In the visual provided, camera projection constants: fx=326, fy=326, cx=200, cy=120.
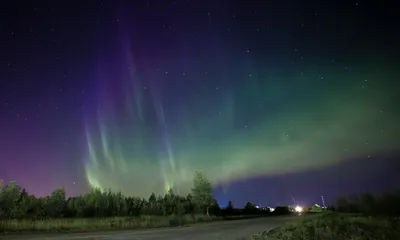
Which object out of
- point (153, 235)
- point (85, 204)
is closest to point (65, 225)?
point (153, 235)

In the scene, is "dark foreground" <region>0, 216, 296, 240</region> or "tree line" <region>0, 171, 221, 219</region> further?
"tree line" <region>0, 171, 221, 219</region>

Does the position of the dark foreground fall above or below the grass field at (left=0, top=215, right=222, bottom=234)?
below

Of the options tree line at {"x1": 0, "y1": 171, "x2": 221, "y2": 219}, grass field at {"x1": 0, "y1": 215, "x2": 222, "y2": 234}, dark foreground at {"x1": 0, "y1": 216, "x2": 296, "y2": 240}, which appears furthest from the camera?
tree line at {"x1": 0, "y1": 171, "x2": 221, "y2": 219}

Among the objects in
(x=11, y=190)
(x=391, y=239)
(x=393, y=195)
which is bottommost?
(x=391, y=239)

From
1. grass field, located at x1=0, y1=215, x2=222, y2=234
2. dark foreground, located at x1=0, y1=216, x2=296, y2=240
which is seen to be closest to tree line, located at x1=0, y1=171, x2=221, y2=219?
grass field, located at x1=0, y1=215, x2=222, y2=234

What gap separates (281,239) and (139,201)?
2140 inches

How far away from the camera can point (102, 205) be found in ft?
185

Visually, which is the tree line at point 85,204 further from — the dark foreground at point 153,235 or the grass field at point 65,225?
the dark foreground at point 153,235

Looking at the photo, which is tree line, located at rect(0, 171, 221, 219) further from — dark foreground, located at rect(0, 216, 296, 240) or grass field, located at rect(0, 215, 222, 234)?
dark foreground, located at rect(0, 216, 296, 240)

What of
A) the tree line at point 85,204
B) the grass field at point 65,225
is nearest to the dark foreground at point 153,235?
the grass field at point 65,225

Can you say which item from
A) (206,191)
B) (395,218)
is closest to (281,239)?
(395,218)

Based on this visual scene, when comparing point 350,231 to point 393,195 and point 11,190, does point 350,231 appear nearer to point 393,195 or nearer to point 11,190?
point 393,195

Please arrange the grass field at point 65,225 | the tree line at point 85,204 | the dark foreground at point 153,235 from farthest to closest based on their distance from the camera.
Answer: the tree line at point 85,204
the grass field at point 65,225
the dark foreground at point 153,235

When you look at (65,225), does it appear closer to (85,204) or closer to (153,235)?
(153,235)
